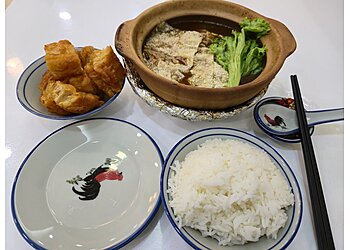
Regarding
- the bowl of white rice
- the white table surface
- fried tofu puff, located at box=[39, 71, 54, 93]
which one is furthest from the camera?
fried tofu puff, located at box=[39, 71, 54, 93]

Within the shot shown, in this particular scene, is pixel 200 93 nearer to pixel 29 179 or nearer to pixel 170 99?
pixel 170 99

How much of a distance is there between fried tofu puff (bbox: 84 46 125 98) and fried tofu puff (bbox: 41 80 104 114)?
89 mm

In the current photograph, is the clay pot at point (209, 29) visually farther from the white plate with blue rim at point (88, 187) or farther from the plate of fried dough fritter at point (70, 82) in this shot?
the white plate with blue rim at point (88, 187)

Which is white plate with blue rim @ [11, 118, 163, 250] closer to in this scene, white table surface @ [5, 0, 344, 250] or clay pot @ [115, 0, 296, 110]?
white table surface @ [5, 0, 344, 250]

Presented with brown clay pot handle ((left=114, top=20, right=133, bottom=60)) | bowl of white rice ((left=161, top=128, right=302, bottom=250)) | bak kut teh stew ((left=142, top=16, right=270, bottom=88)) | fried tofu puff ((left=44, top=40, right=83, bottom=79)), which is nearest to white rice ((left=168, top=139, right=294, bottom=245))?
bowl of white rice ((left=161, top=128, right=302, bottom=250))

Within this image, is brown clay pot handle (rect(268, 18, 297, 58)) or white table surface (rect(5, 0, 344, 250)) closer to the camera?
white table surface (rect(5, 0, 344, 250))

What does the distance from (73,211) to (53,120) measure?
0.49m

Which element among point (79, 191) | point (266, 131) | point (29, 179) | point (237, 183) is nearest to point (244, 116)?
point (266, 131)

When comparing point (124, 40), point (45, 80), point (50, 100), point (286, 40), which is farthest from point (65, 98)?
point (286, 40)

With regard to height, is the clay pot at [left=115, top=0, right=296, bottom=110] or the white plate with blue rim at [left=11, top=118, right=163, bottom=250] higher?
the clay pot at [left=115, top=0, right=296, bottom=110]

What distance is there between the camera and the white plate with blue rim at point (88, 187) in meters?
1.00

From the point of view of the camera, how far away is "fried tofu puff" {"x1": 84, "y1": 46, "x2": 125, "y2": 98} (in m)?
1.29

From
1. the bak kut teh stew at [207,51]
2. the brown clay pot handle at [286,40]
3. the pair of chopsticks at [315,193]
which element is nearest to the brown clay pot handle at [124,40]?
the bak kut teh stew at [207,51]
